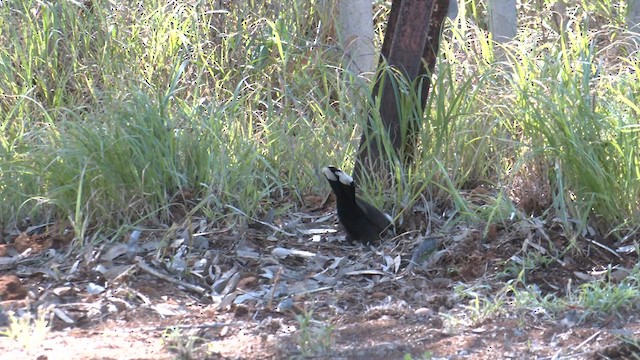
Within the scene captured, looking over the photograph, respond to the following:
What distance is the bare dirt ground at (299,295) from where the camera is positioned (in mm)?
3273

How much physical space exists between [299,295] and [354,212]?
0.65m

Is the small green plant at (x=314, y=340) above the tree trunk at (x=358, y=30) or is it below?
below

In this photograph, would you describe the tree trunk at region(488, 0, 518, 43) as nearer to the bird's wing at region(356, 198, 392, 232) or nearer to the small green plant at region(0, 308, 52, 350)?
the bird's wing at region(356, 198, 392, 232)

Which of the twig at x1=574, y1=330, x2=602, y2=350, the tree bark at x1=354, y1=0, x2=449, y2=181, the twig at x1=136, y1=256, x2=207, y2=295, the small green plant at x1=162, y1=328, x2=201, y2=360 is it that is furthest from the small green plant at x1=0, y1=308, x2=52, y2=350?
the tree bark at x1=354, y1=0, x2=449, y2=181

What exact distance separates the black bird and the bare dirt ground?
0.28ft

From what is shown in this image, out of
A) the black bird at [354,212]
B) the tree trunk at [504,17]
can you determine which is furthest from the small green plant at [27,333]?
the tree trunk at [504,17]

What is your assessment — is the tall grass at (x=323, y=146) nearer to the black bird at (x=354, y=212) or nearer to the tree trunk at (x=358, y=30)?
the black bird at (x=354, y=212)

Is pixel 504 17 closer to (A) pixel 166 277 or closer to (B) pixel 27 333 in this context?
(A) pixel 166 277

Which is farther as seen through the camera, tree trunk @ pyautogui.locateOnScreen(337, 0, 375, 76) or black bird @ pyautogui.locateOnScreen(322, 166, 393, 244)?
tree trunk @ pyautogui.locateOnScreen(337, 0, 375, 76)

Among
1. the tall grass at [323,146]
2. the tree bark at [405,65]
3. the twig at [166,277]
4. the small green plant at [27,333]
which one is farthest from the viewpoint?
the tree bark at [405,65]

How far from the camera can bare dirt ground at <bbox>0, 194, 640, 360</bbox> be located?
10.7ft

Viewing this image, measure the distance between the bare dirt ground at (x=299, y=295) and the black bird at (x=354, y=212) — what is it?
8 cm

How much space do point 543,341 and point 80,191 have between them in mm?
2086

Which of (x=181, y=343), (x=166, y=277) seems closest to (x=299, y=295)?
(x=166, y=277)
